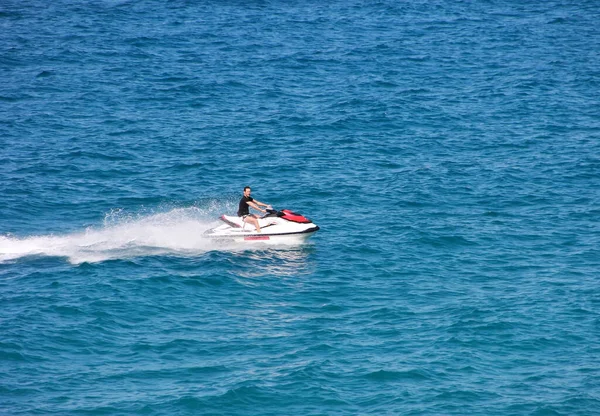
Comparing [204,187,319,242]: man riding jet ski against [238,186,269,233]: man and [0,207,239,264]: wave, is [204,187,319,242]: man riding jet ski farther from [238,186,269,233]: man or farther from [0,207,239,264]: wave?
[0,207,239,264]: wave

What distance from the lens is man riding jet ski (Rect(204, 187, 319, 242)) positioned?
3519cm

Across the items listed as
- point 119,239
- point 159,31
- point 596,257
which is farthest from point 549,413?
point 159,31

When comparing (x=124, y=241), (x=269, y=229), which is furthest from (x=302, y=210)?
(x=124, y=241)

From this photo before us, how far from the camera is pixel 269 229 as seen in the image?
116 feet

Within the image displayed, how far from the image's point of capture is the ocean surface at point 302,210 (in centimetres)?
2636

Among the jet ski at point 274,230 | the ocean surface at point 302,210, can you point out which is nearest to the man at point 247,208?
the jet ski at point 274,230

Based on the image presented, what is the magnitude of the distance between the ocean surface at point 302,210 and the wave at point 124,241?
122 mm

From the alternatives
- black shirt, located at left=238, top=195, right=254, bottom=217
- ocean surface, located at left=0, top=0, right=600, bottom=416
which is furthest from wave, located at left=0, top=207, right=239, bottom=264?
black shirt, located at left=238, top=195, right=254, bottom=217

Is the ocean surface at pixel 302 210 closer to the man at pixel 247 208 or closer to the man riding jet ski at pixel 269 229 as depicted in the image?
the man riding jet ski at pixel 269 229

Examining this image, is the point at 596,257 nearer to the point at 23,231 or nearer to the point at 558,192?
the point at 558,192

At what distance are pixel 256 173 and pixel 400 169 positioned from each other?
7137mm

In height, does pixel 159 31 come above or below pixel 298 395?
above

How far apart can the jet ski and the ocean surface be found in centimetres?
52

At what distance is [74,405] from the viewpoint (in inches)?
964
